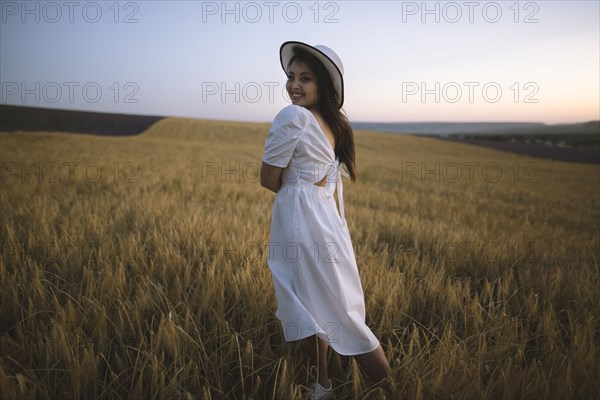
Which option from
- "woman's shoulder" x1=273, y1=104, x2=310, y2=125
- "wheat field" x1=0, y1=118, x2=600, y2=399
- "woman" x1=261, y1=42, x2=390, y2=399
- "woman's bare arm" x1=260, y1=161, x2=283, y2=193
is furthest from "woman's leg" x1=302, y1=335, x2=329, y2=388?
"woman's shoulder" x1=273, y1=104, x2=310, y2=125

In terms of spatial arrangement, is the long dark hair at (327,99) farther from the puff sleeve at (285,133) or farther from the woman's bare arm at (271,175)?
the woman's bare arm at (271,175)

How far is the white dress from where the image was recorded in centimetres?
122

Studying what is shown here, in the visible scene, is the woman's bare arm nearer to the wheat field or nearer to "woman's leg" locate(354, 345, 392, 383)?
the wheat field

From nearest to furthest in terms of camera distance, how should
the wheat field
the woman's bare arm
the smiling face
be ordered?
the wheat field, the woman's bare arm, the smiling face

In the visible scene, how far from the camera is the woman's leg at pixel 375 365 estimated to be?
123 centimetres

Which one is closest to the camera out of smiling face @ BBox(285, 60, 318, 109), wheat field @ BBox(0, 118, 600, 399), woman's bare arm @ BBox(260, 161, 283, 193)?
wheat field @ BBox(0, 118, 600, 399)

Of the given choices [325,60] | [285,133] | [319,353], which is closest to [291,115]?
[285,133]

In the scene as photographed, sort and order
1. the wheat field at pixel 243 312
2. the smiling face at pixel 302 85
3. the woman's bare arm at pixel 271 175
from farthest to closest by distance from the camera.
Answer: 1. the smiling face at pixel 302 85
2. the woman's bare arm at pixel 271 175
3. the wheat field at pixel 243 312

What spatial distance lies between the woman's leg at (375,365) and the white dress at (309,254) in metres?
0.04

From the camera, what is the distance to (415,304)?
76.3 inches

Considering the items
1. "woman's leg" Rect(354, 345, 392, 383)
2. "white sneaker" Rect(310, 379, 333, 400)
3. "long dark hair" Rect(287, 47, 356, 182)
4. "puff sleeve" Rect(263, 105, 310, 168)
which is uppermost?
"long dark hair" Rect(287, 47, 356, 182)

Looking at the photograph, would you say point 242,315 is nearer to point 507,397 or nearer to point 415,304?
point 415,304

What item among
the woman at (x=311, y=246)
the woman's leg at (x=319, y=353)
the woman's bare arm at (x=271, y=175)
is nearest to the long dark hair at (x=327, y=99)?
the woman at (x=311, y=246)

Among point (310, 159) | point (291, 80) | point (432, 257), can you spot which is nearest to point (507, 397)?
point (310, 159)
